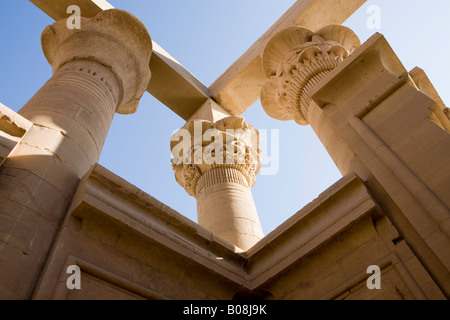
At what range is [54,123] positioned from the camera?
4.80 m

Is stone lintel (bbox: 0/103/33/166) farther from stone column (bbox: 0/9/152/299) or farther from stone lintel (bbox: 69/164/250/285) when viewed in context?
stone lintel (bbox: 69/164/250/285)

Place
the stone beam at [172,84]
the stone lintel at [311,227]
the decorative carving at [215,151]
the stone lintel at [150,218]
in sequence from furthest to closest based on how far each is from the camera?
1. the stone beam at [172,84]
2. the decorative carving at [215,151]
3. the stone lintel at [311,227]
4. the stone lintel at [150,218]

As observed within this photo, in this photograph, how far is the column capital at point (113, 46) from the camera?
6578 millimetres

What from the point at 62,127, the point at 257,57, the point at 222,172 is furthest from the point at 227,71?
the point at 62,127

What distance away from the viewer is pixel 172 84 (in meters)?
11.5

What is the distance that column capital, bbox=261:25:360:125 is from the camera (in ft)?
23.4

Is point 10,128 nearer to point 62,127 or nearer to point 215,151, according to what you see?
point 62,127

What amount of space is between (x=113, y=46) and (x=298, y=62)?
338cm

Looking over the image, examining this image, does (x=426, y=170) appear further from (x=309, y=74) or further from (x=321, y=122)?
(x=309, y=74)

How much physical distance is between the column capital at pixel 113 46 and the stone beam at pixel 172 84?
3.05 meters

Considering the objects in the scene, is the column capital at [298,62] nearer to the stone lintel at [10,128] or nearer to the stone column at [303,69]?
the stone column at [303,69]

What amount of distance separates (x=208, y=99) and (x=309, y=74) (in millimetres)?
5248

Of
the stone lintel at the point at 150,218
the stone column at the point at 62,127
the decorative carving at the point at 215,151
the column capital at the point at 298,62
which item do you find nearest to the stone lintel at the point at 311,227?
the stone lintel at the point at 150,218

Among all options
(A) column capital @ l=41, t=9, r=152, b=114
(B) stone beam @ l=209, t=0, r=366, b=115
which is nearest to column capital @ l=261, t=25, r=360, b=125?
(B) stone beam @ l=209, t=0, r=366, b=115
